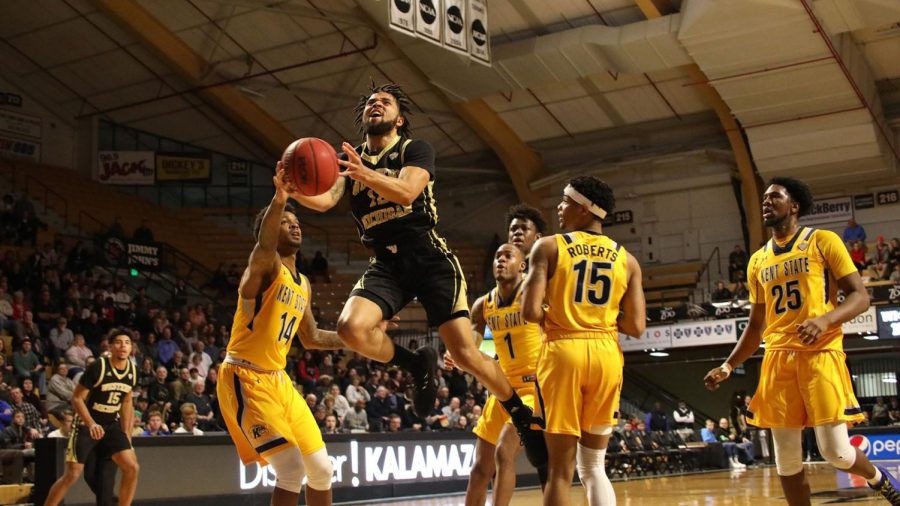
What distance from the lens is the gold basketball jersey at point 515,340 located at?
800 centimetres

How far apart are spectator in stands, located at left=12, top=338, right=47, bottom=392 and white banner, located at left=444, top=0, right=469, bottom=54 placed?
8404 millimetres

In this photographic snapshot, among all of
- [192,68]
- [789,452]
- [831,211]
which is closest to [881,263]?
[831,211]

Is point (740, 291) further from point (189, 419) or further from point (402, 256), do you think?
point (402, 256)

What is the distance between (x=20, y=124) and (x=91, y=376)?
20570mm

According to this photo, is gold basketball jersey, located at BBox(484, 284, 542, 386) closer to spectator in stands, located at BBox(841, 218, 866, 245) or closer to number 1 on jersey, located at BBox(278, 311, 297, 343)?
number 1 on jersey, located at BBox(278, 311, 297, 343)

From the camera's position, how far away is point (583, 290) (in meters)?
5.68

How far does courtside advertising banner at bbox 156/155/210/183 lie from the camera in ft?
99.4

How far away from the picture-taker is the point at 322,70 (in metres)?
26.7

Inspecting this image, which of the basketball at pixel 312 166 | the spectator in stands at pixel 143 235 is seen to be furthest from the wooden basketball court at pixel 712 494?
the spectator in stands at pixel 143 235

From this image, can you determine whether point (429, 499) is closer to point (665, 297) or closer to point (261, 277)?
point (261, 277)

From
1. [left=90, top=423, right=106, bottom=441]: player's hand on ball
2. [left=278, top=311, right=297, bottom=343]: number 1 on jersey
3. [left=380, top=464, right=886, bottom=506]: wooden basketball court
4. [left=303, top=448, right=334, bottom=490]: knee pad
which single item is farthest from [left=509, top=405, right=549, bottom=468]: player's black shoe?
[left=380, top=464, right=886, bottom=506]: wooden basketball court

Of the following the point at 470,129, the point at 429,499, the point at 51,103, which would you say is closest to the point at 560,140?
the point at 470,129

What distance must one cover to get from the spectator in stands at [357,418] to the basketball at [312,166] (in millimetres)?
10946

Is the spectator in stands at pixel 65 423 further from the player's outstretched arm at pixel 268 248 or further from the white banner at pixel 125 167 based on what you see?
the white banner at pixel 125 167
